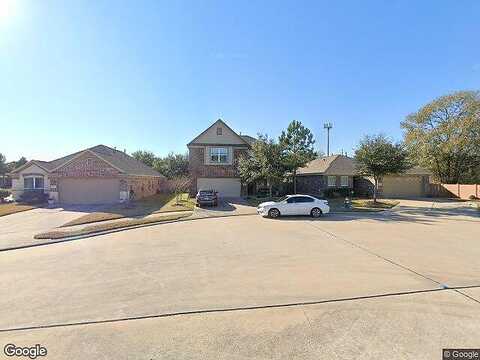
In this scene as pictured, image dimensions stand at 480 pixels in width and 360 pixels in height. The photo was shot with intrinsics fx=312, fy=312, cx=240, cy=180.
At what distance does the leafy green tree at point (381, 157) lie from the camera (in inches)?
980

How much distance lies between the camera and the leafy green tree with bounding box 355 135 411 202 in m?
24.9

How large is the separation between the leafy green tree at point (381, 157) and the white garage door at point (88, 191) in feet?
70.1

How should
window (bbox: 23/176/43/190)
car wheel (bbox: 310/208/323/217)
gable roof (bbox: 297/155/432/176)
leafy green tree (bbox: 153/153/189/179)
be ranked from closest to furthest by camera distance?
car wheel (bbox: 310/208/323/217) → window (bbox: 23/176/43/190) → gable roof (bbox: 297/155/432/176) → leafy green tree (bbox: 153/153/189/179)

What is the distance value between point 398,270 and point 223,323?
5040mm

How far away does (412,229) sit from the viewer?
14.5 m

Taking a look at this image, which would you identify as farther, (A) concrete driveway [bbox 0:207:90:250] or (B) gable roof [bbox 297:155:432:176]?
(B) gable roof [bbox 297:155:432:176]

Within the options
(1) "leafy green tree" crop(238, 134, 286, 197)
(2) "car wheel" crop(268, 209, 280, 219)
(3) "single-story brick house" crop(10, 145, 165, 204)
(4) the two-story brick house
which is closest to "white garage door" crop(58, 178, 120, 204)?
(3) "single-story brick house" crop(10, 145, 165, 204)

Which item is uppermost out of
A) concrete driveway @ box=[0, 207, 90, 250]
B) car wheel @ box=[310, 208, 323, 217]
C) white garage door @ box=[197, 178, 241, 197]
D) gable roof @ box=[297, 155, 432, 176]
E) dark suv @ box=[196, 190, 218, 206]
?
gable roof @ box=[297, 155, 432, 176]

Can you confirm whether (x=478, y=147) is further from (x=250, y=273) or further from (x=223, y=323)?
(x=223, y=323)

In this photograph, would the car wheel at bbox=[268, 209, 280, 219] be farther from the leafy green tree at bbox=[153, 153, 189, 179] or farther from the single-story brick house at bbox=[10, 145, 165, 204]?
the leafy green tree at bbox=[153, 153, 189, 179]

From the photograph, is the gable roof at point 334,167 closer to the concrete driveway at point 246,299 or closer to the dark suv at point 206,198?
the dark suv at point 206,198

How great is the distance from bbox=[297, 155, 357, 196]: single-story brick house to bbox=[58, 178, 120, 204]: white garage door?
69.7 feet

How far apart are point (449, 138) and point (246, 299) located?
41181 mm

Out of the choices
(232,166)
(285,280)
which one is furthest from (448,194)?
(285,280)
